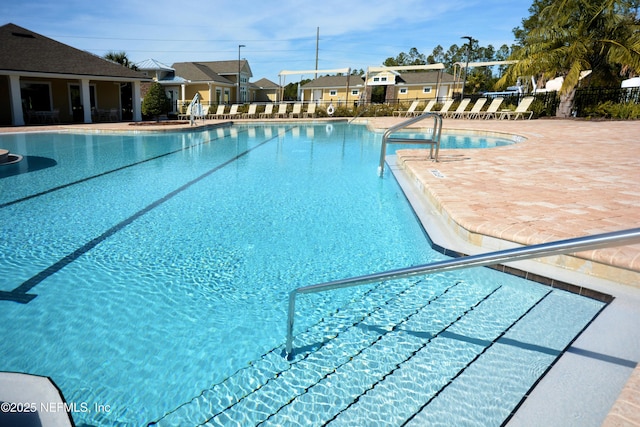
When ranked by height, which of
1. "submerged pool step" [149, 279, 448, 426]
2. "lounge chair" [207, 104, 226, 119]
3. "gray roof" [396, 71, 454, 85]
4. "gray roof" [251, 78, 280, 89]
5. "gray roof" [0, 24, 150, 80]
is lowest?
"submerged pool step" [149, 279, 448, 426]

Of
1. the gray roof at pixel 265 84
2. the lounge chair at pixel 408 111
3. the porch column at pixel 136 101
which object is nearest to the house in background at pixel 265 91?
the gray roof at pixel 265 84

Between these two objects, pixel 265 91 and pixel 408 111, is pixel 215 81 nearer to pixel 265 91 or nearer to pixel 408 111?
pixel 265 91

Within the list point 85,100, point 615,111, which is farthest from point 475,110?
Answer: point 85,100

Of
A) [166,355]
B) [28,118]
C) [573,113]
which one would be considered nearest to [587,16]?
[573,113]

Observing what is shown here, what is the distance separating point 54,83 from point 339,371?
2442cm

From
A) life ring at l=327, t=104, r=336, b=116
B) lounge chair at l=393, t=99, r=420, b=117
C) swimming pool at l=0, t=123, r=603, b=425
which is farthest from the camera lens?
life ring at l=327, t=104, r=336, b=116


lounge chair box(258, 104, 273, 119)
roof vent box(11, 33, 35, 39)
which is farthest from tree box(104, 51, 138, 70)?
lounge chair box(258, 104, 273, 119)

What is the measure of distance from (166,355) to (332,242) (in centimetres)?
231

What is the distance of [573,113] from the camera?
20.0 metres

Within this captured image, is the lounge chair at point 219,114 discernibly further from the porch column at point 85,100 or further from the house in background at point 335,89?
the house in background at point 335,89

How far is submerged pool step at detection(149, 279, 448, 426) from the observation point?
2.07 meters

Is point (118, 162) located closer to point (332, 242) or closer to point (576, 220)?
point (332, 242)

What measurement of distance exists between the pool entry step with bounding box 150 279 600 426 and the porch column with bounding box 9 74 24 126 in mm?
20903

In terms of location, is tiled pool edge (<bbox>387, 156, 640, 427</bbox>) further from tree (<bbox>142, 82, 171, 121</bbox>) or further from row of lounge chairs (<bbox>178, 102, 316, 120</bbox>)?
row of lounge chairs (<bbox>178, 102, 316, 120</bbox>)
